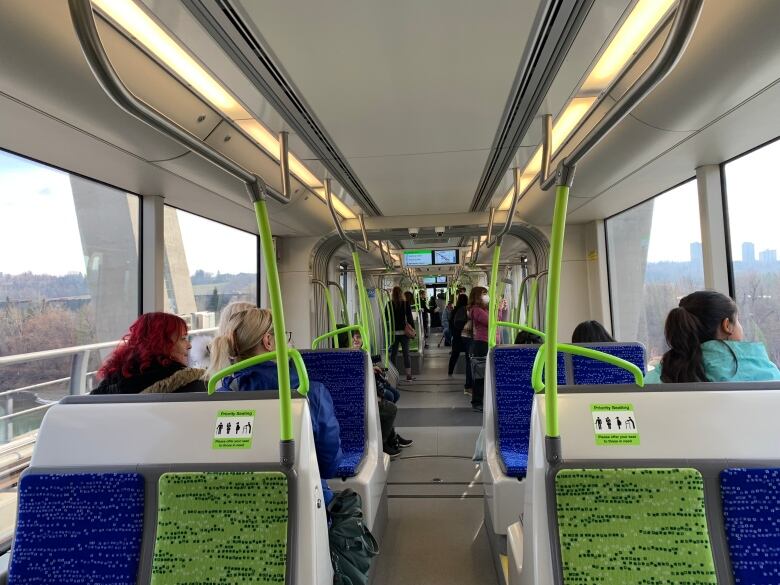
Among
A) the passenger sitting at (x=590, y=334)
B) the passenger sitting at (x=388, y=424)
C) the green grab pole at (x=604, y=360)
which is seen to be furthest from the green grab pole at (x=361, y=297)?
the green grab pole at (x=604, y=360)

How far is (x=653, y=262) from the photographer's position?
14.4ft

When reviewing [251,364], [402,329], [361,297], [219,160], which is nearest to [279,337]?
[251,364]

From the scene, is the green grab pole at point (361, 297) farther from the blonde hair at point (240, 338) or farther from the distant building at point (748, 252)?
the distant building at point (748, 252)

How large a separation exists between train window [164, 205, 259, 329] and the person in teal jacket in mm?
3436

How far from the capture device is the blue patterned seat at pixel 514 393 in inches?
109

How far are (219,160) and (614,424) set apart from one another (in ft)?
3.99

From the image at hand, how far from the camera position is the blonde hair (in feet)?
6.17

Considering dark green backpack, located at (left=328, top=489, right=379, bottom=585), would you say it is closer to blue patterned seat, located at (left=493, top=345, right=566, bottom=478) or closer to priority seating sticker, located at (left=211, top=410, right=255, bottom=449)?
priority seating sticker, located at (left=211, top=410, right=255, bottom=449)

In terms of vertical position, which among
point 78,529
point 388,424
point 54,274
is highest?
point 54,274

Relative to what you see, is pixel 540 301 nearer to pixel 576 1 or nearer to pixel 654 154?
pixel 654 154

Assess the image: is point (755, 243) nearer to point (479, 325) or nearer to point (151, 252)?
point (479, 325)

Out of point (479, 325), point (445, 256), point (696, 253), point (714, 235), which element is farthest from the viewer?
point (445, 256)

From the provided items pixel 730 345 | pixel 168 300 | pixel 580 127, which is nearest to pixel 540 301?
pixel 580 127

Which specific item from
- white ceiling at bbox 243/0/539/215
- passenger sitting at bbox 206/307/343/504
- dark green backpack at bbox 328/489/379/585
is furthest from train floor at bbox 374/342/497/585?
white ceiling at bbox 243/0/539/215
